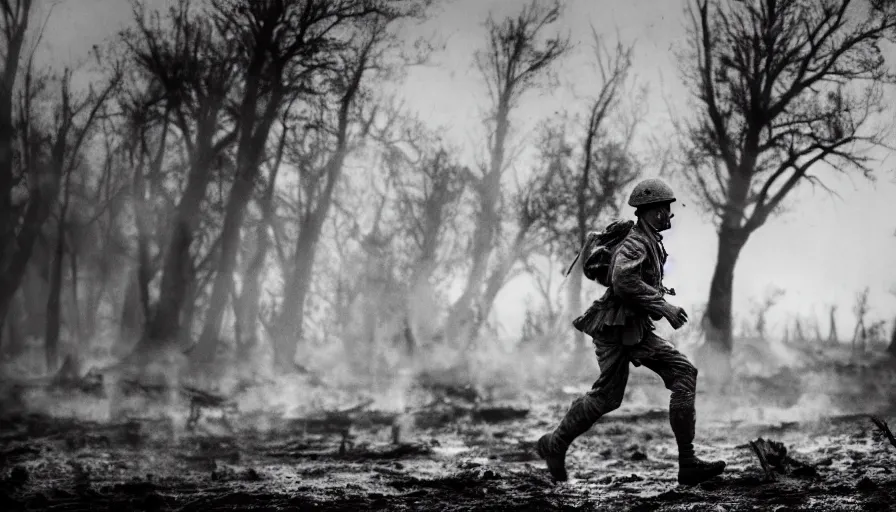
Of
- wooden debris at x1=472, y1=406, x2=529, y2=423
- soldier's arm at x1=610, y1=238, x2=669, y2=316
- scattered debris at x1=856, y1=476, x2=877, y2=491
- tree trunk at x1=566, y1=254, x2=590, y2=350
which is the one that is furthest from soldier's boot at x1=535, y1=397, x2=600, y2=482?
tree trunk at x1=566, y1=254, x2=590, y2=350

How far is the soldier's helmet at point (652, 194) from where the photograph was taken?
4559mm

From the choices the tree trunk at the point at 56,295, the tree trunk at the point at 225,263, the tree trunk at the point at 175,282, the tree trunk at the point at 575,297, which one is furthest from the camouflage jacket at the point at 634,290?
the tree trunk at the point at 56,295

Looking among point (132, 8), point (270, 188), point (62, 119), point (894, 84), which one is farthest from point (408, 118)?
point (894, 84)

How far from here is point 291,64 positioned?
15.0 meters

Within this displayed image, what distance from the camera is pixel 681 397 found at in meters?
4.30

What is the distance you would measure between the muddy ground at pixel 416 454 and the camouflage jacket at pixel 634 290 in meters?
1.08

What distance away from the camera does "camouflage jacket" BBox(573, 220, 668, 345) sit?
430cm

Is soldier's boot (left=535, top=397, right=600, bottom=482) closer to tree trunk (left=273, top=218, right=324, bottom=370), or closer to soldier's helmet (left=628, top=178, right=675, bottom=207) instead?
soldier's helmet (left=628, top=178, right=675, bottom=207)

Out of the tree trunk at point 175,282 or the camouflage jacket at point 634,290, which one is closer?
the camouflage jacket at point 634,290

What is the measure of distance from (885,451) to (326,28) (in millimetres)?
13127

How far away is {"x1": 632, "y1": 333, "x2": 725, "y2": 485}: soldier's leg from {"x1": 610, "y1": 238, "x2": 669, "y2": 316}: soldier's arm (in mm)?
317

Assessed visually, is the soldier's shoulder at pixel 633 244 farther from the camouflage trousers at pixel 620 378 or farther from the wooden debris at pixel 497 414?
the wooden debris at pixel 497 414

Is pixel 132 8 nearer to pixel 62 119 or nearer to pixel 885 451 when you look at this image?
pixel 62 119

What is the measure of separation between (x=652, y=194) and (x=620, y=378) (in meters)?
1.28
